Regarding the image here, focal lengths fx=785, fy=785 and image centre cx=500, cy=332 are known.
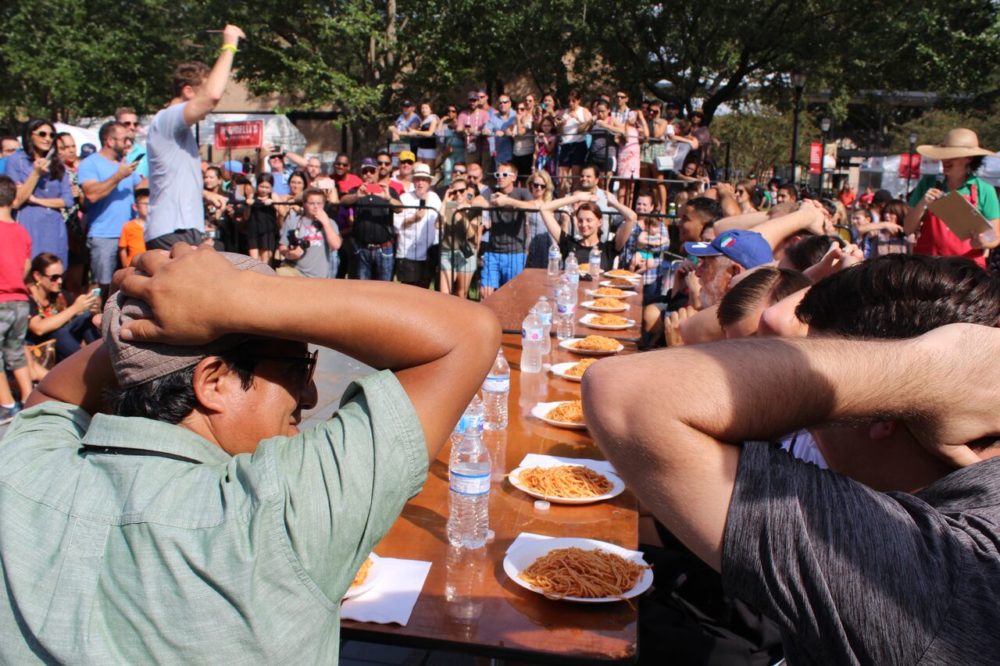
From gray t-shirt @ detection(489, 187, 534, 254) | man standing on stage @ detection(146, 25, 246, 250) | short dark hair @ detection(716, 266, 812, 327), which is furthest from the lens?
gray t-shirt @ detection(489, 187, 534, 254)

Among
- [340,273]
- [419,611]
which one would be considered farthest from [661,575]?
[340,273]

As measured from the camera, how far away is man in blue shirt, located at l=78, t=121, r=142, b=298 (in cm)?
830

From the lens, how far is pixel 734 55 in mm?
26078

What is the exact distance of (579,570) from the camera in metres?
2.14

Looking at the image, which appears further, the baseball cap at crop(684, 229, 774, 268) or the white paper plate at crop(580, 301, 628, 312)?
the white paper plate at crop(580, 301, 628, 312)

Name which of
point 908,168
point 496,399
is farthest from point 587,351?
point 908,168

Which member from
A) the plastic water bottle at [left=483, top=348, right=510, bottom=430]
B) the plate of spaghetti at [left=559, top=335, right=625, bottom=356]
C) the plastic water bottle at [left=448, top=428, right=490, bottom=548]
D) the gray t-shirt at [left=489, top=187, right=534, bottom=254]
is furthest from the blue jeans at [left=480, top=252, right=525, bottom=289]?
the plastic water bottle at [left=448, top=428, right=490, bottom=548]

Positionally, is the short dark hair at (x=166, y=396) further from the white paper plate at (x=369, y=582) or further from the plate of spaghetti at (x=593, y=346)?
the plate of spaghetti at (x=593, y=346)

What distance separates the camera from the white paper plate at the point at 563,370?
4.23 meters

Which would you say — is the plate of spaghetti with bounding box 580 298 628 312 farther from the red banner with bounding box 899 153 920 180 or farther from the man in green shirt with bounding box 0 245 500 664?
the red banner with bounding box 899 153 920 180

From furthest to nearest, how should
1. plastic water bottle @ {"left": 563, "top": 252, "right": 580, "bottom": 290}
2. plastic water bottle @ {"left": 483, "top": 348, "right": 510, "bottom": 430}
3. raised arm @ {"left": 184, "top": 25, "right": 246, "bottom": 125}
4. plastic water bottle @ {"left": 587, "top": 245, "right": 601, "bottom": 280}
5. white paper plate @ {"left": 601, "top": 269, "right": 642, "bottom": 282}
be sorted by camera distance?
plastic water bottle @ {"left": 587, "top": 245, "right": 601, "bottom": 280} < white paper plate @ {"left": 601, "top": 269, "right": 642, "bottom": 282} < plastic water bottle @ {"left": 563, "top": 252, "right": 580, "bottom": 290} < raised arm @ {"left": 184, "top": 25, "right": 246, "bottom": 125} < plastic water bottle @ {"left": 483, "top": 348, "right": 510, "bottom": 430}

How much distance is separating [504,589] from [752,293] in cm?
186

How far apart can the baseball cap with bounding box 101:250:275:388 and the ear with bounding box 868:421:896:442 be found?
1185 mm

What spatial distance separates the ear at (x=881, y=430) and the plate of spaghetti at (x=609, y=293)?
5.79 metres
